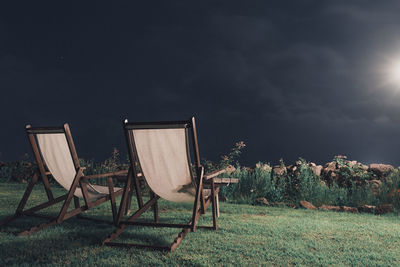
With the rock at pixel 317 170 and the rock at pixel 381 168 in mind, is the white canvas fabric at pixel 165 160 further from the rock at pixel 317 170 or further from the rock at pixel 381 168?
the rock at pixel 381 168

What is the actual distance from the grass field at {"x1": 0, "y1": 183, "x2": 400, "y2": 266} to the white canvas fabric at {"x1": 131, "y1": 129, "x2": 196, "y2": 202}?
58 cm

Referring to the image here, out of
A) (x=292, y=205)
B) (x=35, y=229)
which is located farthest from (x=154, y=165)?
(x=292, y=205)

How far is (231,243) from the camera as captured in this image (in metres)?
3.28

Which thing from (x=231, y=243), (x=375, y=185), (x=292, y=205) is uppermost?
(x=375, y=185)

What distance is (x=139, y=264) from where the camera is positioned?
8.77 ft

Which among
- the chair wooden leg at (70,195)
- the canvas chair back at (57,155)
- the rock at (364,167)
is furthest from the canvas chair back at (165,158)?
the rock at (364,167)

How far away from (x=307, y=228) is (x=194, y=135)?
7.18 ft

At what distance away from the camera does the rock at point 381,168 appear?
6.78 meters

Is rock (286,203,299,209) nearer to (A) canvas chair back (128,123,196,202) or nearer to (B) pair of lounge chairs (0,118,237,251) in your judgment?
(B) pair of lounge chairs (0,118,237,251)

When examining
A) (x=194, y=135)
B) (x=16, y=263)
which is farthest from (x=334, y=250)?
(x=16, y=263)

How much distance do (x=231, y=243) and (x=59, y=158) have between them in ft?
7.62

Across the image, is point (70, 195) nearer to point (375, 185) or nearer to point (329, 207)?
point (329, 207)

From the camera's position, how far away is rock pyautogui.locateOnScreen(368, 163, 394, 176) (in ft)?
22.2

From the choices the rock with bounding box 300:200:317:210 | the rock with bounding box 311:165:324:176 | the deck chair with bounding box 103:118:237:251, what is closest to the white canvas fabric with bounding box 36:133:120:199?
the deck chair with bounding box 103:118:237:251
